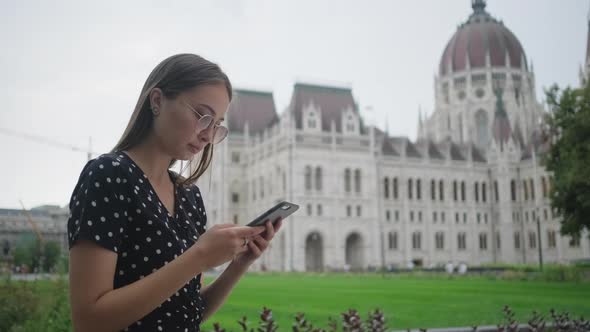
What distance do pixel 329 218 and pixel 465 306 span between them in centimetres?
4613

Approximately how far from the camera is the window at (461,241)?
229ft

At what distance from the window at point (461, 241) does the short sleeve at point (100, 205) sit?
232 feet

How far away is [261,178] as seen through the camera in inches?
2515

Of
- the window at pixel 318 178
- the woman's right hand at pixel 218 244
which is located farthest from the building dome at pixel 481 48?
the woman's right hand at pixel 218 244

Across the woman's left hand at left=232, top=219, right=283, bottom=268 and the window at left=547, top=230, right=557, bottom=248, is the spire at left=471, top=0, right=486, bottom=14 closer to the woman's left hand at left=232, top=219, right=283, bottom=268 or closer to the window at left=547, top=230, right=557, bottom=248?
the window at left=547, top=230, right=557, bottom=248

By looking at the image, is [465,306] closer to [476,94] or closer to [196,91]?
[196,91]

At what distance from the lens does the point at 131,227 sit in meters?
2.19

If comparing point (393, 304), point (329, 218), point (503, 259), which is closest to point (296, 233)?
point (329, 218)

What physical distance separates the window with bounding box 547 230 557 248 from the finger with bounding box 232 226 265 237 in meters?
70.5

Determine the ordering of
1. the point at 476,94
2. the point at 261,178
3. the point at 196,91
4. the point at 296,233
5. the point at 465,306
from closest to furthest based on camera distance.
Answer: the point at 196,91 < the point at 465,306 < the point at 296,233 < the point at 261,178 < the point at 476,94

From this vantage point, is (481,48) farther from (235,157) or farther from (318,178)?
(235,157)

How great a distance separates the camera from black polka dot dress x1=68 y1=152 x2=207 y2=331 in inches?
80.4

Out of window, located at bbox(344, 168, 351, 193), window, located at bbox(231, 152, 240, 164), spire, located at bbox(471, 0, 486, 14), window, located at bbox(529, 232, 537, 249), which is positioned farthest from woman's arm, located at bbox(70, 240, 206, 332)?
spire, located at bbox(471, 0, 486, 14)

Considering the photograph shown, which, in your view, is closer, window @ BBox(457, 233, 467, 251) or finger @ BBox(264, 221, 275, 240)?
finger @ BBox(264, 221, 275, 240)
